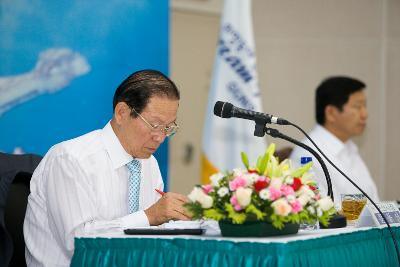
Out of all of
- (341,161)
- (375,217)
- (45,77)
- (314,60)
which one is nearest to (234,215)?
(375,217)

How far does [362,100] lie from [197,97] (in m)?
1.84

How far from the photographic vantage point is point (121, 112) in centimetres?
306

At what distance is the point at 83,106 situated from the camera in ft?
14.6

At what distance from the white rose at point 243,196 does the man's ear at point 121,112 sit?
899 millimetres

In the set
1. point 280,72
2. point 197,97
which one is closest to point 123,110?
point 197,97

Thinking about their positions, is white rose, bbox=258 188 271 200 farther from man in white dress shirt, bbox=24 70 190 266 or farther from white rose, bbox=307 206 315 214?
man in white dress shirt, bbox=24 70 190 266

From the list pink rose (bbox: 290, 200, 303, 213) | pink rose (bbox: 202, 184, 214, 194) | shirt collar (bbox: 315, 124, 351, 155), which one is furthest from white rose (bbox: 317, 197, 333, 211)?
shirt collar (bbox: 315, 124, 351, 155)

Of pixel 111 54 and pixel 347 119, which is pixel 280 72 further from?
pixel 111 54

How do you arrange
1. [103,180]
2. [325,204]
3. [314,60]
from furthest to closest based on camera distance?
[314,60] < [103,180] < [325,204]

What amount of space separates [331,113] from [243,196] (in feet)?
9.34

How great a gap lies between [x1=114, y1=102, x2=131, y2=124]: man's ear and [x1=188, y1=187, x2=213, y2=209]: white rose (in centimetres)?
77

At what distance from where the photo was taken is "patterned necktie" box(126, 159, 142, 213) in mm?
3055

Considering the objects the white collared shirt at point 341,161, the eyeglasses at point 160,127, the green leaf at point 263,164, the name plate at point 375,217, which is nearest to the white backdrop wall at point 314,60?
the white collared shirt at point 341,161

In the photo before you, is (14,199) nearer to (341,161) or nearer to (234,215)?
(234,215)
